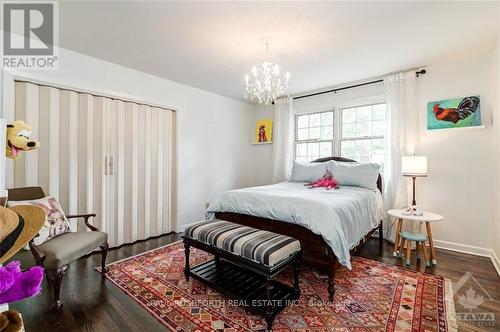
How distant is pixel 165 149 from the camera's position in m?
3.77

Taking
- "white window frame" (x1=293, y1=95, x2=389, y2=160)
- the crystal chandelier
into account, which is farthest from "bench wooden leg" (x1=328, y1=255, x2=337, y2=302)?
"white window frame" (x1=293, y1=95, x2=389, y2=160)

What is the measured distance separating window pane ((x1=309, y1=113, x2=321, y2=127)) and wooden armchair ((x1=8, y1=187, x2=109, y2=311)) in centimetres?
367

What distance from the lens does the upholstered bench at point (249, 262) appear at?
5.67ft

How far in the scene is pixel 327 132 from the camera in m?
4.25

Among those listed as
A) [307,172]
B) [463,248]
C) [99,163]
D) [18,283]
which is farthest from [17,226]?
[463,248]

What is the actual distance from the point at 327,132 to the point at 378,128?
825 millimetres

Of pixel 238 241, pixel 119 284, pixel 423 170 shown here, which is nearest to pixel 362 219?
pixel 423 170

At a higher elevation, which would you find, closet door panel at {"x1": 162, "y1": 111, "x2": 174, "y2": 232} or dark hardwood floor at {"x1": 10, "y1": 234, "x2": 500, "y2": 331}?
closet door panel at {"x1": 162, "y1": 111, "x2": 174, "y2": 232}

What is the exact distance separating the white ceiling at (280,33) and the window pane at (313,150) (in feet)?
4.69

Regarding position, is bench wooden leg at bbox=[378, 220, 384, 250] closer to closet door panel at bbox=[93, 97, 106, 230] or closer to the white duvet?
the white duvet

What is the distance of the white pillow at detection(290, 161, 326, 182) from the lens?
364 centimetres

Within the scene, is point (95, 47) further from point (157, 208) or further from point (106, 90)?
point (157, 208)

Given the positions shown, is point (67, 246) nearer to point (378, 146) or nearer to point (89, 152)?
point (89, 152)

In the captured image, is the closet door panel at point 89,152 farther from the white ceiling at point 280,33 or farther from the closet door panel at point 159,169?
the closet door panel at point 159,169
